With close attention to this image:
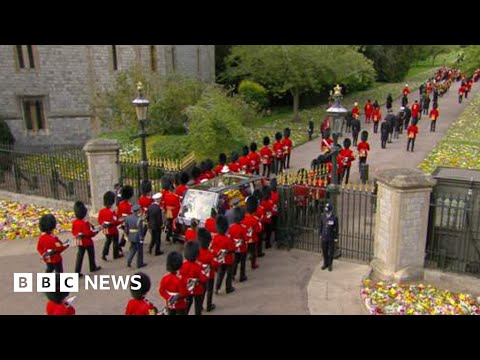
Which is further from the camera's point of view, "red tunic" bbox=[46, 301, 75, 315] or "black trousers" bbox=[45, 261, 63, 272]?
"black trousers" bbox=[45, 261, 63, 272]

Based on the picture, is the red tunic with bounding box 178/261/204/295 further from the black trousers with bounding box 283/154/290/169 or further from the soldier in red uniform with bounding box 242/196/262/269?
the black trousers with bounding box 283/154/290/169

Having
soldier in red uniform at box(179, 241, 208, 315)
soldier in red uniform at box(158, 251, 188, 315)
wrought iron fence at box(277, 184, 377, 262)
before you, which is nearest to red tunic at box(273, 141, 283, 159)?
wrought iron fence at box(277, 184, 377, 262)

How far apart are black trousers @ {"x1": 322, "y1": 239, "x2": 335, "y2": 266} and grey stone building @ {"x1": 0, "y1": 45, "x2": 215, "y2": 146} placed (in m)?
20.0

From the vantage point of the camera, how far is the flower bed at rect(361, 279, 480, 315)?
357 inches

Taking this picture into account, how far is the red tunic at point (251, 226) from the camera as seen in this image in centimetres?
1014

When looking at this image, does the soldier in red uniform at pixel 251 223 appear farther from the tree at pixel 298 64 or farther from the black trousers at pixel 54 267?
the tree at pixel 298 64

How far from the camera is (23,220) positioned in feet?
48.2

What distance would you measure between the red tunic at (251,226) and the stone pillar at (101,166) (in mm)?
5529

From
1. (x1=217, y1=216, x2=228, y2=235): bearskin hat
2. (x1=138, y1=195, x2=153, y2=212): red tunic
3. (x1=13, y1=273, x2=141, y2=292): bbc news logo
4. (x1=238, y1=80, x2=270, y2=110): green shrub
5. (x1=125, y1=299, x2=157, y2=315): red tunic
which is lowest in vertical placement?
(x1=13, y1=273, x2=141, y2=292): bbc news logo

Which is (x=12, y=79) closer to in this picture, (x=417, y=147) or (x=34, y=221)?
(x=34, y=221)

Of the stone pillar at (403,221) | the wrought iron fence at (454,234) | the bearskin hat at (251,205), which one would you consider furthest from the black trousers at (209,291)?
the wrought iron fence at (454,234)

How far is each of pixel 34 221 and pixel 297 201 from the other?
7.87 meters

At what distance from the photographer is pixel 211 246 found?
9148mm

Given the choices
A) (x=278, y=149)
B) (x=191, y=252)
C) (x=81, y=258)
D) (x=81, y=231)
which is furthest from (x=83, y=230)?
(x=278, y=149)
